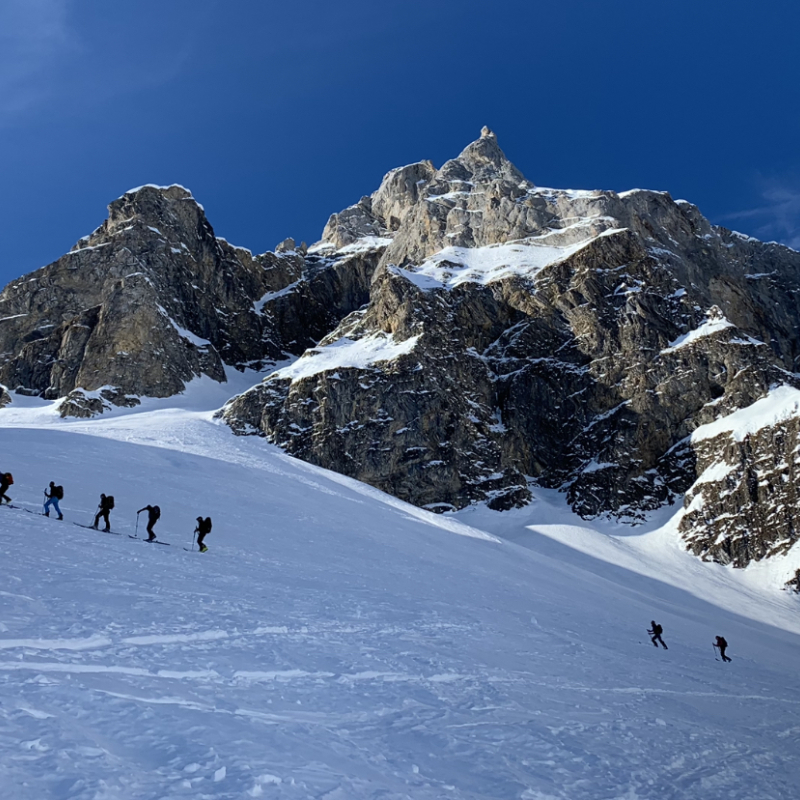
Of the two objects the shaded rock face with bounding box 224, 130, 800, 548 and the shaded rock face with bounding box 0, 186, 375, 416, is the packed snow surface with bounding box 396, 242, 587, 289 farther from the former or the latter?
the shaded rock face with bounding box 0, 186, 375, 416

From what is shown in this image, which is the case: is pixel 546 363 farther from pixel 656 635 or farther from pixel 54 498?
pixel 54 498

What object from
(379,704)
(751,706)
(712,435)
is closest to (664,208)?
(712,435)

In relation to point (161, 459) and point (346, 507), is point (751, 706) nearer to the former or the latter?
point (346, 507)

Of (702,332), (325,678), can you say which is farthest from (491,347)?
(325,678)

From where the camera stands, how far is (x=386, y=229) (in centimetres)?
13688

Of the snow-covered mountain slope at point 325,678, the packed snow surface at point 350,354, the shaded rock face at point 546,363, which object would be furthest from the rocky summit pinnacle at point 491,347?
the snow-covered mountain slope at point 325,678

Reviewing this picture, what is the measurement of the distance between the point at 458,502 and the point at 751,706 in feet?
164

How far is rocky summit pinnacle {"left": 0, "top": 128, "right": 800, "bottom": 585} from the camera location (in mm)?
66375

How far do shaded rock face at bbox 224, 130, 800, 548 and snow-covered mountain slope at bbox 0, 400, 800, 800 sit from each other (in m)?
41.7

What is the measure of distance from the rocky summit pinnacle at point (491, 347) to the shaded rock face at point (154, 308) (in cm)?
31

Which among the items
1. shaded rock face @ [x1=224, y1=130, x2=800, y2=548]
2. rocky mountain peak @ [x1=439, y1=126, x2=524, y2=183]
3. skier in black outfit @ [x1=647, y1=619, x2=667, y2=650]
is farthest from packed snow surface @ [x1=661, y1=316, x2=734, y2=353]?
skier in black outfit @ [x1=647, y1=619, x2=667, y2=650]

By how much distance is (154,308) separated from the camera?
86.3 meters

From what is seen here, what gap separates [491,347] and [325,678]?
75.9 m

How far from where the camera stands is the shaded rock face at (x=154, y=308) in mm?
81625
